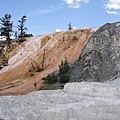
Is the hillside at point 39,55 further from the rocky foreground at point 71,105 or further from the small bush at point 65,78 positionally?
the rocky foreground at point 71,105

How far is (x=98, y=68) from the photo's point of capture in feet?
67.9

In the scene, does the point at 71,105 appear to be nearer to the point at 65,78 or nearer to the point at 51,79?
the point at 65,78

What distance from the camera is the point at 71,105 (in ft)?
24.8

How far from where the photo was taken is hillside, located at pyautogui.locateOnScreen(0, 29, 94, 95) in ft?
91.2

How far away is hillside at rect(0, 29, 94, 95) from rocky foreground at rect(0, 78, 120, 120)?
1513 cm

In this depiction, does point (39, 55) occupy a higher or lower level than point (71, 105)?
higher

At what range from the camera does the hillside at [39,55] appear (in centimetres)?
2781

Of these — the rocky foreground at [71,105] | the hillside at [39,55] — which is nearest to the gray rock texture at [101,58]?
the hillside at [39,55]

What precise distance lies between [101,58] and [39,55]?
1362cm

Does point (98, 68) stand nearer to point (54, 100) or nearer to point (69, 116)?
point (54, 100)

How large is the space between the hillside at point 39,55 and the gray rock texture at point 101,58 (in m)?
3.90

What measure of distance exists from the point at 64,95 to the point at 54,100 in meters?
0.71

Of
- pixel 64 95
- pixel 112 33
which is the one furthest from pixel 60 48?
pixel 64 95

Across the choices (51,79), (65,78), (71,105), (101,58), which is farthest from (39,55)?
(71,105)
